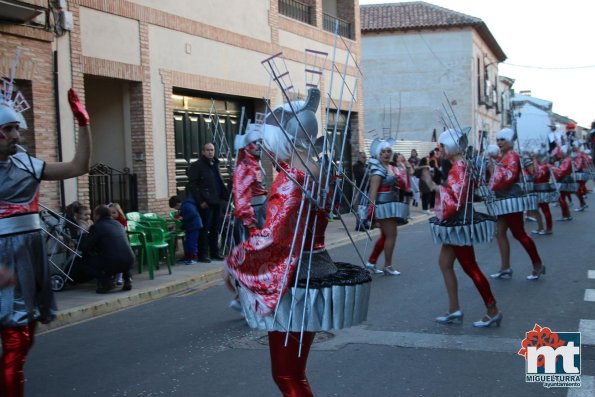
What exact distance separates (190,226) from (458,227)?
250 inches

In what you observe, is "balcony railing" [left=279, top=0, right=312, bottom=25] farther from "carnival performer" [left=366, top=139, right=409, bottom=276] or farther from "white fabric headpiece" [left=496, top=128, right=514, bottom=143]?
"white fabric headpiece" [left=496, top=128, right=514, bottom=143]

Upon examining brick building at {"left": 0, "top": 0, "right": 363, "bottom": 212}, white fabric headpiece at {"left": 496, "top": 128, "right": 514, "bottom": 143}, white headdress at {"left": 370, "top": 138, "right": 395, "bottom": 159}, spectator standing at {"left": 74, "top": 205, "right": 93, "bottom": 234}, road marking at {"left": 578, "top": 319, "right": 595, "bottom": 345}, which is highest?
brick building at {"left": 0, "top": 0, "right": 363, "bottom": 212}

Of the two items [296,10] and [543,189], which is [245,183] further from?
[296,10]

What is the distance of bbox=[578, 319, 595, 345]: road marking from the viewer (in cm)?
650

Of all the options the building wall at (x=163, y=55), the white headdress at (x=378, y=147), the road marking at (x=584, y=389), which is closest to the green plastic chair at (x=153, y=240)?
the building wall at (x=163, y=55)

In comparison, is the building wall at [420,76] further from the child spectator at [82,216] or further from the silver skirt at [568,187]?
the child spectator at [82,216]

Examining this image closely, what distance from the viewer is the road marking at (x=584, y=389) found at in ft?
16.6

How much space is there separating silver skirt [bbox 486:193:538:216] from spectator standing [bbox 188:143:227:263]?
497 cm

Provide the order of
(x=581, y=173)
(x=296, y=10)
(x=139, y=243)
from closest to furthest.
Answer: (x=139, y=243)
(x=581, y=173)
(x=296, y=10)

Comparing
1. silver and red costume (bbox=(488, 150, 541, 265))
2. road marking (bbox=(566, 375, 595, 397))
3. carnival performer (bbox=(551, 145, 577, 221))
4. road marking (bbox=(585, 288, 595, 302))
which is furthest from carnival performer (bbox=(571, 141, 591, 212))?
road marking (bbox=(566, 375, 595, 397))

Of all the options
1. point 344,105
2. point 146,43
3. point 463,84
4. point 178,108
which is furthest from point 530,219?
point 463,84

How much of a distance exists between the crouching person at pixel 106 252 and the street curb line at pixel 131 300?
40 cm

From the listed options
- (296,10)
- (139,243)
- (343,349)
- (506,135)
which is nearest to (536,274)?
(506,135)

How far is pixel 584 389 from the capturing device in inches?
203
